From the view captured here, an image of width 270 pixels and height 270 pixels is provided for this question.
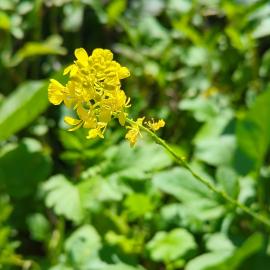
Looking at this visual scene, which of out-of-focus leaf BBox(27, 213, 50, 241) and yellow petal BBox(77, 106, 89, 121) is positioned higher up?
out-of-focus leaf BBox(27, 213, 50, 241)

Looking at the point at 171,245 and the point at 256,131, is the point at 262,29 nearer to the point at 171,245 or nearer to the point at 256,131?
the point at 256,131

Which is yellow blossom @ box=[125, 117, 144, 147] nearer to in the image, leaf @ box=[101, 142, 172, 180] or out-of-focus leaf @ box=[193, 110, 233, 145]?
leaf @ box=[101, 142, 172, 180]

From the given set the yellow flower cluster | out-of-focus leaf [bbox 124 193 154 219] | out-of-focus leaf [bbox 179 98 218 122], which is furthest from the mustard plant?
out-of-focus leaf [bbox 179 98 218 122]

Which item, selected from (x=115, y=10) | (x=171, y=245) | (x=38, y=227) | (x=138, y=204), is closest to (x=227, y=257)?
(x=171, y=245)

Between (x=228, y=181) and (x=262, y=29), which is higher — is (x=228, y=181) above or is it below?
below

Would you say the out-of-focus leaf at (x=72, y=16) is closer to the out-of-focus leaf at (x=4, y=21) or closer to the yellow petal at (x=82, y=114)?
the out-of-focus leaf at (x=4, y=21)

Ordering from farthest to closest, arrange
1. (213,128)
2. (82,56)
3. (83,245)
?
(213,128)
(83,245)
(82,56)

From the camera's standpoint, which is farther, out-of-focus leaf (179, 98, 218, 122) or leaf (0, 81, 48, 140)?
out-of-focus leaf (179, 98, 218, 122)

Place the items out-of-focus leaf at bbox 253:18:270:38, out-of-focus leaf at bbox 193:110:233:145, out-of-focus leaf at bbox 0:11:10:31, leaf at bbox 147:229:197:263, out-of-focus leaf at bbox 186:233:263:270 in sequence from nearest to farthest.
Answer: out-of-focus leaf at bbox 186:233:263:270
leaf at bbox 147:229:197:263
out-of-focus leaf at bbox 193:110:233:145
out-of-focus leaf at bbox 0:11:10:31
out-of-focus leaf at bbox 253:18:270:38
